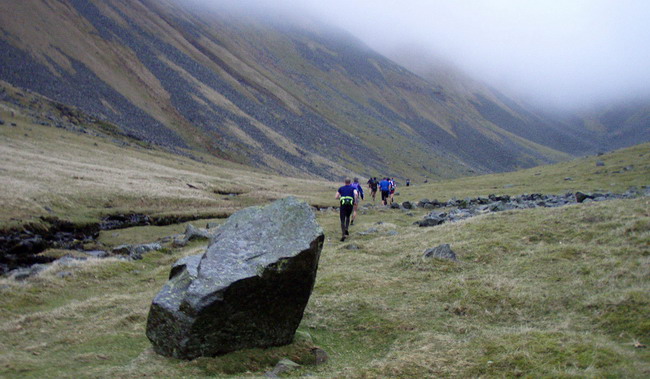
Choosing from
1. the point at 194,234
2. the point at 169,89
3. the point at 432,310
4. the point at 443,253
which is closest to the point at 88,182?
the point at 194,234

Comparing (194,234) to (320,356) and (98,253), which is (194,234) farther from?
(320,356)

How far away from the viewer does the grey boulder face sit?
1177cm

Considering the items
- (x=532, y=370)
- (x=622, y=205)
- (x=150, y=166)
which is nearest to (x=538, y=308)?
(x=532, y=370)

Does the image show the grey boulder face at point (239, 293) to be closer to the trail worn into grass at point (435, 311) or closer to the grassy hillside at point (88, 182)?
the trail worn into grass at point (435, 311)

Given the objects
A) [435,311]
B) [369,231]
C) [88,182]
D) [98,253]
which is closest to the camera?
[435,311]

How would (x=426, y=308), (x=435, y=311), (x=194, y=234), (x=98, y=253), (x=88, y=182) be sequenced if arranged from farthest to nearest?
(x=88, y=182)
(x=194, y=234)
(x=98, y=253)
(x=426, y=308)
(x=435, y=311)

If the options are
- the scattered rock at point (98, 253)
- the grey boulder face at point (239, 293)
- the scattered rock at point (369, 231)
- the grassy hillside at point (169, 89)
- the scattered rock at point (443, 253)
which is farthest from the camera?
the grassy hillside at point (169, 89)

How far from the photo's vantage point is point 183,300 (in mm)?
11750

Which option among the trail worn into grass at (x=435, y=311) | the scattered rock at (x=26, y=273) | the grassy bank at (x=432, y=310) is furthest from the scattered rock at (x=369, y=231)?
the scattered rock at (x=26, y=273)

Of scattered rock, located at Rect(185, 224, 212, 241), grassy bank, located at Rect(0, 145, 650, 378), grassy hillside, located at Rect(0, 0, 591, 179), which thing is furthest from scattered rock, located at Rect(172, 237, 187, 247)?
grassy hillside, located at Rect(0, 0, 591, 179)

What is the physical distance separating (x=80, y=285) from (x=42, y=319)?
589 centimetres

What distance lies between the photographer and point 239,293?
1202 cm

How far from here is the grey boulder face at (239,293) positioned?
38.6 ft

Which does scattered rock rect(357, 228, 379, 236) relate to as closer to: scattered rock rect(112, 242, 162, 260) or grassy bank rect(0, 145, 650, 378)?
grassy bank rect(0, 145, 650, 378)
